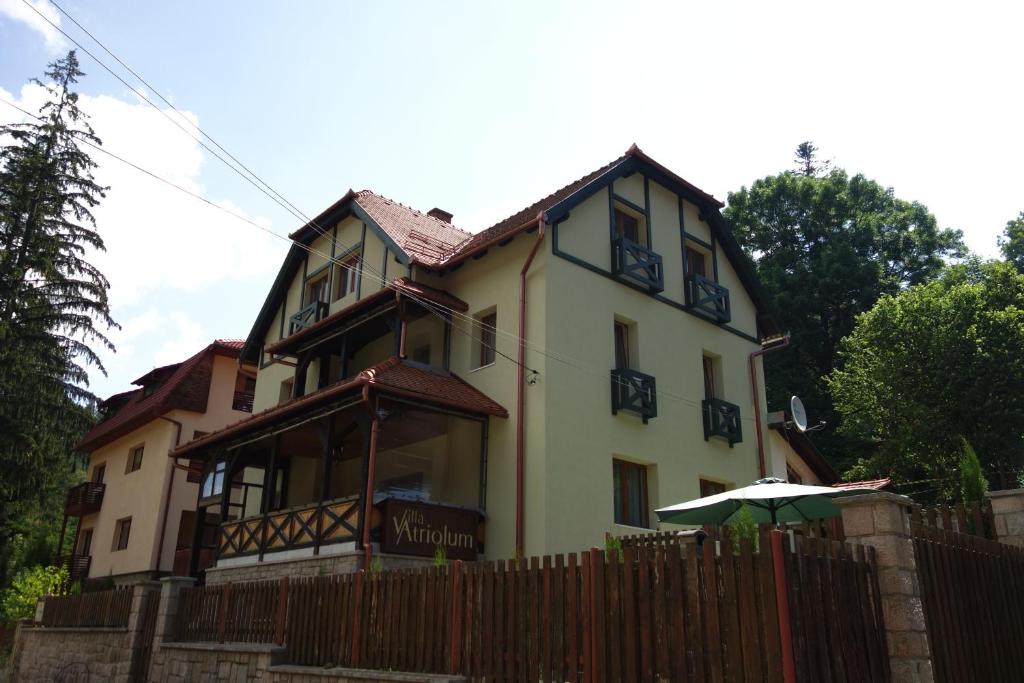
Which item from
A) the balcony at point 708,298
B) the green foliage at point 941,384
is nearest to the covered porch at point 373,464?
the balcony at point 708,298

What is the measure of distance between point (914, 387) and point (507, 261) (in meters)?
17.6

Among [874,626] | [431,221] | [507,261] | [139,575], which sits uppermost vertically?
[431,221]

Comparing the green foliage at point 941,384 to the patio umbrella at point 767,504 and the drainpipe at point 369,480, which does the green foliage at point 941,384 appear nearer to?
the patio umbrella at point 767,504

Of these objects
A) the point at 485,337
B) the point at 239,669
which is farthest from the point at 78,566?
the point at 239,669

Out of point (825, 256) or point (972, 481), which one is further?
point (825, 256)

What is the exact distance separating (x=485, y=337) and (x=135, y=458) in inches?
689

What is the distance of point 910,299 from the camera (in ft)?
93.9

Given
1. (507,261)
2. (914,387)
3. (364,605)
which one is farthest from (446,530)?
(914,387)

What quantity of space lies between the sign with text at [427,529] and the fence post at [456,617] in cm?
505

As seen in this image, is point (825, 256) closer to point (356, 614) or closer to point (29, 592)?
point (356, 614)

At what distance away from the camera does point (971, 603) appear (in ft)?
24.8

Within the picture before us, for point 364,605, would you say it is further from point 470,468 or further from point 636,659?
point 470,468

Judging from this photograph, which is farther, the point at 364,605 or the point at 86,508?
the point at 86,508

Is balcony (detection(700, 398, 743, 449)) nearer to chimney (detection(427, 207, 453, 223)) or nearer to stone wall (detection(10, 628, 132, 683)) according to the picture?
chimney (detection(427, 207, 453, 223))
